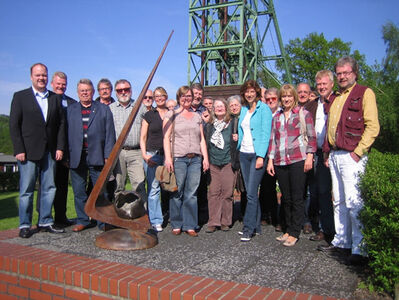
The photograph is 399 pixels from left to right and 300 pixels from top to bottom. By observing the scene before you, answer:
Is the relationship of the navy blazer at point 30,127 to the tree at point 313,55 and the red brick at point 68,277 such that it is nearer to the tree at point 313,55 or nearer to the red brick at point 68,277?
the red brick at point 68,277

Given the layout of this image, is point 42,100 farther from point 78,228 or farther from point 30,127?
point 78,228

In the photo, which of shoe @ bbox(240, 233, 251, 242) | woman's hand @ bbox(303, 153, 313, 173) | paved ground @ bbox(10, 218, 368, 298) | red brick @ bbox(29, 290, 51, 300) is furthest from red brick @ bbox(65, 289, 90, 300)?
woman's hand @ bbox(303, 153, 313, 173)

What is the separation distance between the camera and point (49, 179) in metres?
4.82

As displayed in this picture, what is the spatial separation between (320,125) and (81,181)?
11.1 feet

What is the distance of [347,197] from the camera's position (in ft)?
12.4

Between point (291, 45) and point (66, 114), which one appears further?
point (291, 45)

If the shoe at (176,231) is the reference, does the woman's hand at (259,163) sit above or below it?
above

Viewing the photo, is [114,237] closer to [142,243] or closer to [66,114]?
[142,243]

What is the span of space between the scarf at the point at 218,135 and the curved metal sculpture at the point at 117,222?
4.37 feet

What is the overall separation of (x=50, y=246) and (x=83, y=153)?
1.38m

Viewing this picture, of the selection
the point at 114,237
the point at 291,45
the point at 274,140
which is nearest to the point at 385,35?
the point at 291,45

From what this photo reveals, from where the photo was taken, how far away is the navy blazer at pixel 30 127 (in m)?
4.57

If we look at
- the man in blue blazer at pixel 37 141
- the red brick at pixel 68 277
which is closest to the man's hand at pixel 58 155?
the man in blue blazer at pixel 37 141

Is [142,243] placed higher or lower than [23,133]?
lower
